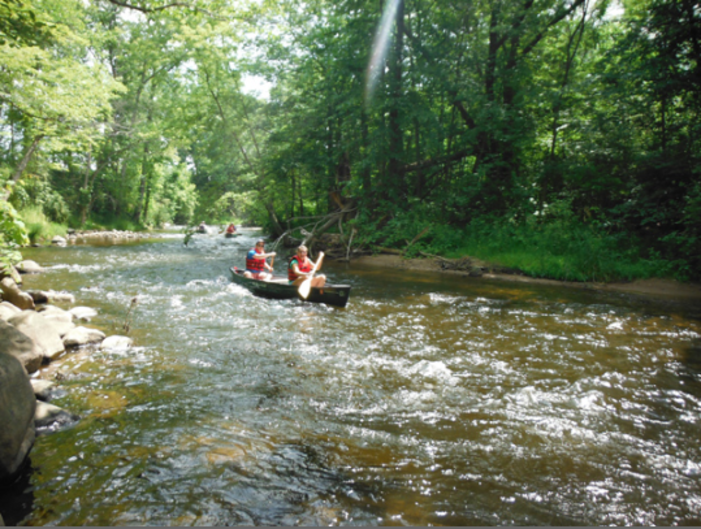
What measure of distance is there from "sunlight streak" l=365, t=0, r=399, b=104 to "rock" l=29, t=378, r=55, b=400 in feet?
47.2

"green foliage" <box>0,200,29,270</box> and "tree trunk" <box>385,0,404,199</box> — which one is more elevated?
"tree trunk" <box>385,0,404,199</box>

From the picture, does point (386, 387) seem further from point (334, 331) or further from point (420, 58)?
point (420, 58)

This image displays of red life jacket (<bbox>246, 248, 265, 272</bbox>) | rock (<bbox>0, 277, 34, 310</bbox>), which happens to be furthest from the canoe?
rock (<bbox>0, 277, 34, 310</bbox>)

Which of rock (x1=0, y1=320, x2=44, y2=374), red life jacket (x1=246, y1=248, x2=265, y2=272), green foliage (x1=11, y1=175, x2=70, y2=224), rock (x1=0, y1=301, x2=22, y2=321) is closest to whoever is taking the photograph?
rock (x1=0, y1=320, x2=44, y2=374)

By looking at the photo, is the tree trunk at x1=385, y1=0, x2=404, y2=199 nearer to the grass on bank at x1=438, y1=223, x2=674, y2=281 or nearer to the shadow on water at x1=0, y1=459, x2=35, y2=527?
the grass on bank at x1=438, y1=223, x2=674, y2=281

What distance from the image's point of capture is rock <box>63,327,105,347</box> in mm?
5320

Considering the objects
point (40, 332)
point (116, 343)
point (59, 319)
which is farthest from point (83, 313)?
point (116, 343)

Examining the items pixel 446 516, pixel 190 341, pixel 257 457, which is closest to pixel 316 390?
pixel 257 457

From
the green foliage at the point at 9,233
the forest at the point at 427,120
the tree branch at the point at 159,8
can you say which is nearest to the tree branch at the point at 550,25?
the forest at the point at 427,120

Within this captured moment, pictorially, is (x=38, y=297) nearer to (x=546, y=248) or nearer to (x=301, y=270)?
(x=301, y=270)

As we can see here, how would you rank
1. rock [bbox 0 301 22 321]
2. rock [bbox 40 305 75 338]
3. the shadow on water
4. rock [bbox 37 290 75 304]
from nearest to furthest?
the shadow on water < rock [bbox 0 301 22 321] < rock [bbox 40 305 75 338] < rock [bbox 37 290 75 304]

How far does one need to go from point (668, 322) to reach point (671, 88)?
7.37 m

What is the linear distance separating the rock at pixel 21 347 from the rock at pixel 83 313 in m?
2.31

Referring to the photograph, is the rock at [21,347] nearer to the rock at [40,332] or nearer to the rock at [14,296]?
the rock at [40,332]
